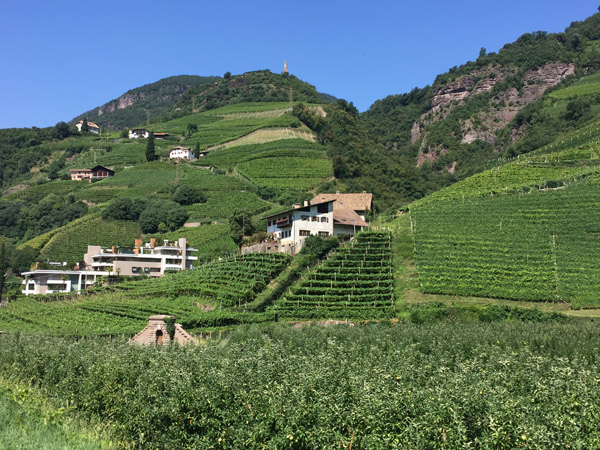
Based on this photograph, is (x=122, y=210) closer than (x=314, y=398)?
No

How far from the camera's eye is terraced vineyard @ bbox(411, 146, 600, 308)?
4316 centimetres

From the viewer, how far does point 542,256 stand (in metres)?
46.4

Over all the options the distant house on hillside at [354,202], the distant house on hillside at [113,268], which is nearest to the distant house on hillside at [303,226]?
the distant house on hillside at [354,202]

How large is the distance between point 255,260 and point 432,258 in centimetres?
1797

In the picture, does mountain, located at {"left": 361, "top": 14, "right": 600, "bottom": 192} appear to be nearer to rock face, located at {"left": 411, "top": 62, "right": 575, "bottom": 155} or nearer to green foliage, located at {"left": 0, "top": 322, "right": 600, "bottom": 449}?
rock face, located at {"left": 411, "top": 62, "right": 575, "bottom": 155}

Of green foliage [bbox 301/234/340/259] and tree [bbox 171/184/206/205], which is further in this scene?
tree [bbox 171/184/206/205]

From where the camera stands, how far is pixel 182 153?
140 metres

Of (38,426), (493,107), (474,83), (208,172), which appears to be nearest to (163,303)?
(38,426)

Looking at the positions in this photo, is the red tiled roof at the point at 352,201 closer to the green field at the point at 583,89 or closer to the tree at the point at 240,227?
the tree at the point at 240,227

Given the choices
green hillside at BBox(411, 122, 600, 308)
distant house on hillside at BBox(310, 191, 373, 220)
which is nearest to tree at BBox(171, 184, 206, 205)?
distant house on hillside at BBox(310, 191, 373, 220)

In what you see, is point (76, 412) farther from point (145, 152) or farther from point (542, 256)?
point (145, 152)

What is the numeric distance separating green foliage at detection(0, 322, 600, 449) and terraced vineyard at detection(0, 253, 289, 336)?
21250mm

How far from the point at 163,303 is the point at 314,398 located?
38441mm

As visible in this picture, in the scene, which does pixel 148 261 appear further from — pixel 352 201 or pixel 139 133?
pixel 139 133
